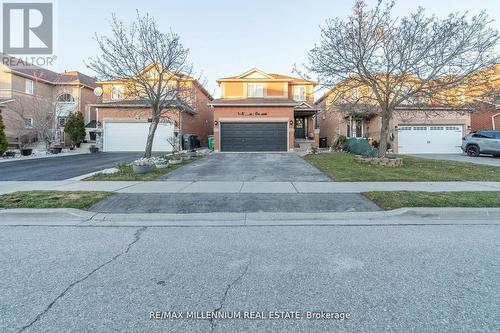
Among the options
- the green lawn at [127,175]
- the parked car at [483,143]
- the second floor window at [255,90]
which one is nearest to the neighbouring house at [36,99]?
the green lawn at [127,175]

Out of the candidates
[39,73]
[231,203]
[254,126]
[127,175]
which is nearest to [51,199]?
[127,175]

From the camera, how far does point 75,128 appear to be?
2661 centimetres

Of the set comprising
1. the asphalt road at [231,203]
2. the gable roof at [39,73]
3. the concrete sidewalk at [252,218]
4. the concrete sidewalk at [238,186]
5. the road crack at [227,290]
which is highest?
the gable roof at [39,73]

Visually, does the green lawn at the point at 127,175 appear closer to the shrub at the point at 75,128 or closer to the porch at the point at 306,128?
the porch at the point at 306,128

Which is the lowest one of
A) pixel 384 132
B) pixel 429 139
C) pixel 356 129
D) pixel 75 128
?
pixel 384 132

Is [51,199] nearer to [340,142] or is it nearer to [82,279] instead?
[82,279]

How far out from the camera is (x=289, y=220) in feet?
18.9

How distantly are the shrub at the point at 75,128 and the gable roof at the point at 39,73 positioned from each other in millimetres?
4578

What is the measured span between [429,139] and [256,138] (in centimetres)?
1426

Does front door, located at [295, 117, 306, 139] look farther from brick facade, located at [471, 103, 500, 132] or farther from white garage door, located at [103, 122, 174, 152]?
brick facade, located at [471, 103, 500, 132]

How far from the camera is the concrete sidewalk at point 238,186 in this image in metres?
8.03

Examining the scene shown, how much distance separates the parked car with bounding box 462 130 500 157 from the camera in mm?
18516

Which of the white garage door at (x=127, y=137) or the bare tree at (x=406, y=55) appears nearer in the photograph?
the bare tree at (x=406, y=55)

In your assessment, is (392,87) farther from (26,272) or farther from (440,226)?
(26,272)
